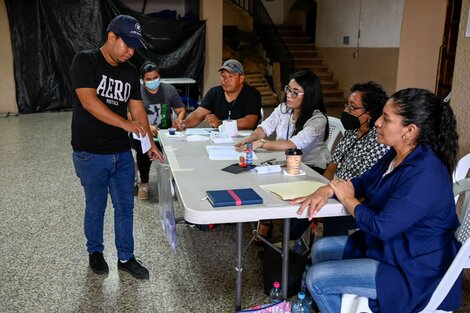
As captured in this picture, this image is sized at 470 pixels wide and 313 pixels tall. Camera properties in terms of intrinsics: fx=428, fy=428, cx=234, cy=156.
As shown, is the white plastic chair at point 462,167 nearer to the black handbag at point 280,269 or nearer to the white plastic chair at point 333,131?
the black handbag at point 280,269

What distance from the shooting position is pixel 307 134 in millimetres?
2504

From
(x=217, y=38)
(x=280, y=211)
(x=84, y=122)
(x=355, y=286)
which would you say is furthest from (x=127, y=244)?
(x=217, y=38)

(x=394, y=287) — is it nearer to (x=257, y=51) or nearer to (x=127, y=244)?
(x=127, y=244)

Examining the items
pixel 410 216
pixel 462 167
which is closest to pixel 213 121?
pixel 462 167

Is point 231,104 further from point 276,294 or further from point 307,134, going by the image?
point 276,294

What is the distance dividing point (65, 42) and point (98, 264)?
6.24 meters

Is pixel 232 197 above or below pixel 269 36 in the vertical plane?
below

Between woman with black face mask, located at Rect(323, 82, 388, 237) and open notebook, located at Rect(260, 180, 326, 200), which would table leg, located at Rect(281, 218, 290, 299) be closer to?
open notebook, located at Rect(260, 180, 326, 200)

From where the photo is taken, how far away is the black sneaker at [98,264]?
7.94 feet

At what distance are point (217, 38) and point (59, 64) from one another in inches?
114

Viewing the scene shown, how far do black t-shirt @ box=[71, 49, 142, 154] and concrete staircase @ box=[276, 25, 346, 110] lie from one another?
727cm

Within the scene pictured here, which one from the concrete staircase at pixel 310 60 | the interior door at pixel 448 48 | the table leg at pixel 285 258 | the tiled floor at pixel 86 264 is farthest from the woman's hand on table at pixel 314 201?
the concrete staircase at pixel 310 60

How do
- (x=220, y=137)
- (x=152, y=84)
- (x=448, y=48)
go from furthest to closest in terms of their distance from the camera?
1. (x=448, y=48)
2. (x=152, y=84)
3. (x=220, y=137)

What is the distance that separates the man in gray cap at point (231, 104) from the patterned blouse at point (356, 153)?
1019 millimetres
